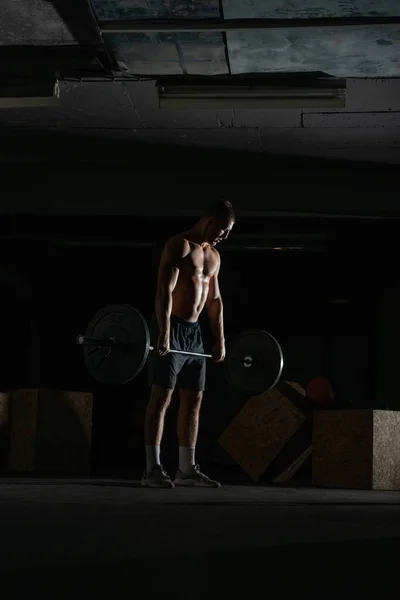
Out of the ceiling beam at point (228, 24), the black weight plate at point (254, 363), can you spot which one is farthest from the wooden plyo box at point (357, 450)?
the ceiling beam at point (228, 24)

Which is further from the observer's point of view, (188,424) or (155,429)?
(188,424)

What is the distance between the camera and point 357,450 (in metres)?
6.23

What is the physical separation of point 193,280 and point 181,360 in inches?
18.5

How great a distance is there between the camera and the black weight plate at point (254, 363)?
Result: 5496 millimetres

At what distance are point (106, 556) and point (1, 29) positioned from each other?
11.5 ft

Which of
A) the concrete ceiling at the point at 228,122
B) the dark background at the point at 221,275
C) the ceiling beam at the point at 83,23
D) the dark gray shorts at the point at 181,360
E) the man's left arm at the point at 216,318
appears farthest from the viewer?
the dark background at the point at 221,275

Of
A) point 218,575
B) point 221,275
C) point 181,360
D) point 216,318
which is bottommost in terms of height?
point 218,575

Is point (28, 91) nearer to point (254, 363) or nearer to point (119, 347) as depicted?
point (119, 347)

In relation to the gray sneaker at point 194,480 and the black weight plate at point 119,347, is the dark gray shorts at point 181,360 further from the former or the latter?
the gray sneaker at point 194,480

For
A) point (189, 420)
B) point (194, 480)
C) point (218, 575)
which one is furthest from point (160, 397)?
point (218, 575)

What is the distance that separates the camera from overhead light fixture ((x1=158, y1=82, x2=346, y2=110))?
18.0ft

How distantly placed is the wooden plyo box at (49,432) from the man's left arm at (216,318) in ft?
7.43

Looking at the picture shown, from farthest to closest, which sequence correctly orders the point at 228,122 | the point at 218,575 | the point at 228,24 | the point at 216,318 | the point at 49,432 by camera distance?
the point at 49,432
the point at 228,122
the point at 216,318
the point at 228,24
the point at 218,575

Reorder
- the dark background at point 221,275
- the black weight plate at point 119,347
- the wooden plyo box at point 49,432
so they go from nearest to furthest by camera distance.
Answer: the black weight plate at point 119,347 → the wooden plyo box at point 49,432 → the dark background at point 221,275
